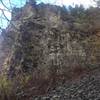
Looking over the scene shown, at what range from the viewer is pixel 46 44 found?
17.0 m

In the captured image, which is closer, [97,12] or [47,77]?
[47,77]

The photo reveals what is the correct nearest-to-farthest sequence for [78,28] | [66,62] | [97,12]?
[66,62]
[78,28]
[97,12]

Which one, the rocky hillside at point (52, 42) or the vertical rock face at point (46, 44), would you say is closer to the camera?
the rocky hillside at point (52, 42)

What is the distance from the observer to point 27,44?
56.9 ft

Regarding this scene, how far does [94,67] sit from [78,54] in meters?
2.05

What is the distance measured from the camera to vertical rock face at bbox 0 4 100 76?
15.4m

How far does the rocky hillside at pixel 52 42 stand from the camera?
14977 mm

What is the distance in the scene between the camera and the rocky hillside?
49.1 feet

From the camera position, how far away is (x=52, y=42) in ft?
55.6

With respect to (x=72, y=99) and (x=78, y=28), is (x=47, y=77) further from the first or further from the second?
(x=78, y=28)

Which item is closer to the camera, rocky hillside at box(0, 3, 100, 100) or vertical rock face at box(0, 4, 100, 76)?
rocky hillside at box(0, 3, 100, 100)

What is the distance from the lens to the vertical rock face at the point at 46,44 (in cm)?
1541

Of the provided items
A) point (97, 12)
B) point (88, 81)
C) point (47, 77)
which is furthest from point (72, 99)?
point (97, 12)

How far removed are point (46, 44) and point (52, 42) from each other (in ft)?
1.01
